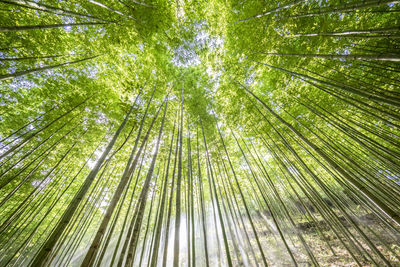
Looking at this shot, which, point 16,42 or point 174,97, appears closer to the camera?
point 16,42

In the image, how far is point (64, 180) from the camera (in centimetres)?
461

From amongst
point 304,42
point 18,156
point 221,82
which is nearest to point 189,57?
point 221,82

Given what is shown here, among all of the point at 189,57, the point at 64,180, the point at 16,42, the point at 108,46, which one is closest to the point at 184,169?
the point at 189,57

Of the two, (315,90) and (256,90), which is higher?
(256,90)

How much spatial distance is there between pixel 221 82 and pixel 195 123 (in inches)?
62.4

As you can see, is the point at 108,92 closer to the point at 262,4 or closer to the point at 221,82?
the point at 221,82

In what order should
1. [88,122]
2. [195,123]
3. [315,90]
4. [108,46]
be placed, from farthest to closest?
[195,123], [88,122], [315,90], [108,46]

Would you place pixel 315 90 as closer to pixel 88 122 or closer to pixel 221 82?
pixel 221 82

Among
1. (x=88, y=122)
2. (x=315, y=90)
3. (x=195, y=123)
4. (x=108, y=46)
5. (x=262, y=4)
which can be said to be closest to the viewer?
(x=262, y=4)

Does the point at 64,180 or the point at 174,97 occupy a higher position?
the point at 174,97

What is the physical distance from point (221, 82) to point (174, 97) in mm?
1616

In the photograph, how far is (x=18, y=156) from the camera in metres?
4.48

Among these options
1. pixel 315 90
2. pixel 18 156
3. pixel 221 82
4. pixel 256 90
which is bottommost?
pixel 315 90

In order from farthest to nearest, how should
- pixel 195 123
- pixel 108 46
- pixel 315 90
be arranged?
pixel 195 123 → pixel 315 90 → pixel 108 46
